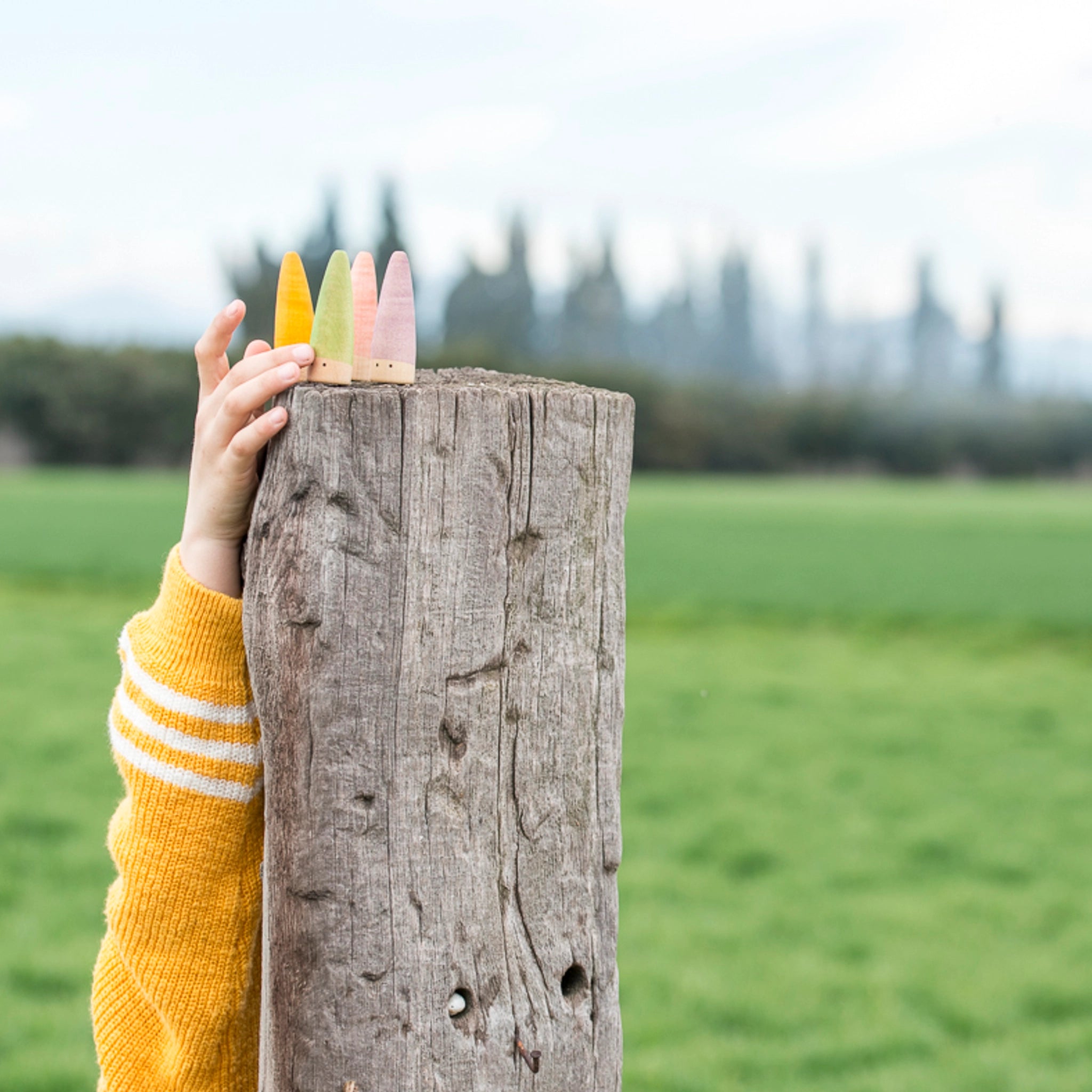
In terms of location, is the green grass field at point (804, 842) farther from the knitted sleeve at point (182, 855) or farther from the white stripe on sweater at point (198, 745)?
the white stripe on sweater at point (198, 745)

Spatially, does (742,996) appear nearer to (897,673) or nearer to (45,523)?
(897,673)

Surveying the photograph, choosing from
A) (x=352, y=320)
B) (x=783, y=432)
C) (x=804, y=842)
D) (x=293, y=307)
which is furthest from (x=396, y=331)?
(x=783, y=432)

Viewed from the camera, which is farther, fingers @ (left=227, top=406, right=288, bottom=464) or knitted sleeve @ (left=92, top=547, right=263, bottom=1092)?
knitted sleeve @ (left=92, top=547, right=263, bottom=1092)

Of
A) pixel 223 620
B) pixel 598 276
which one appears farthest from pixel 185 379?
pixel 223 620

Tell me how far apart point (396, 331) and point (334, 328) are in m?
0.09

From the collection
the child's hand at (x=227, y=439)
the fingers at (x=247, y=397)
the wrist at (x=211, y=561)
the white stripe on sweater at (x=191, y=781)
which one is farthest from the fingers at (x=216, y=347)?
the white stripe on sweater at (x=191, y=781)

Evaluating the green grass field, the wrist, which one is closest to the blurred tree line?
the green grass field

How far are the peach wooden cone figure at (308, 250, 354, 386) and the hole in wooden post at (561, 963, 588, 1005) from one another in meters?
0.89

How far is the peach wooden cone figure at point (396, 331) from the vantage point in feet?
5.54

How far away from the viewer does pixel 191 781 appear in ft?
5.82

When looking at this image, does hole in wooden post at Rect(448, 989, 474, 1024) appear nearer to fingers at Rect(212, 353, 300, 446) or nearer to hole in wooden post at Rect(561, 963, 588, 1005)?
hole in wooden post at Rect(561, 963, 588, 1005)

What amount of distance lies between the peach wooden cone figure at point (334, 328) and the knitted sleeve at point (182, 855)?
0.38 meters

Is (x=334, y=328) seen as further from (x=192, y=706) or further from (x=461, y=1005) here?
(x=461, y=1005)

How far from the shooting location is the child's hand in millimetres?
1647
